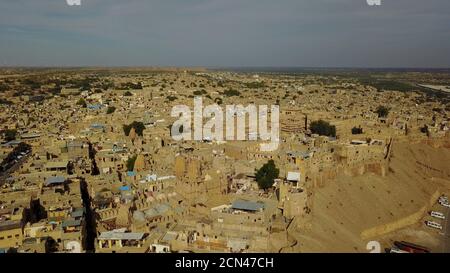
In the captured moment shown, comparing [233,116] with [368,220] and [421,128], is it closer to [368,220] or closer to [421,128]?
[421,128]

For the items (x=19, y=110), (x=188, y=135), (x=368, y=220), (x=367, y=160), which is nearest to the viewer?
(x=368, y=220)

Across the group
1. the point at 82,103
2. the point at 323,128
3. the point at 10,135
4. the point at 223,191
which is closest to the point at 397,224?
the point at 223,191

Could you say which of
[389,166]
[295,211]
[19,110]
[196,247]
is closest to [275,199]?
[295,211]

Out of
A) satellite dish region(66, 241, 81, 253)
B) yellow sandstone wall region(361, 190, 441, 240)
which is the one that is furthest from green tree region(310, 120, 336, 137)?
satellite dish region(66, 241, 81, 253)

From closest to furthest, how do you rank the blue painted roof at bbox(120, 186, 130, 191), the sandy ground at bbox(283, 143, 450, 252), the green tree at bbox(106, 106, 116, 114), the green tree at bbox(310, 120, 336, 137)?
the sandy ground at bbox(283, 143, 450, 252) < the blue painted roof at bbox(120, 186, 130, 191) < the green tree at bbox(310, 120, 336, 137) < the green tree at bbox(106, 106, 116, 114)

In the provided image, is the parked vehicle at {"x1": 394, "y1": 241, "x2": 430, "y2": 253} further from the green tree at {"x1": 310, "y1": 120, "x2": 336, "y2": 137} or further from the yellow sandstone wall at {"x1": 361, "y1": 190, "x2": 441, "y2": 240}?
the green tree at {"x1": 310, "y1": 120, "x2": 336, "y2": 137}

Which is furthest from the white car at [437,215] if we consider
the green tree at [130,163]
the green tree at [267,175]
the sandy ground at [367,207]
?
the green tree at [130,163]
